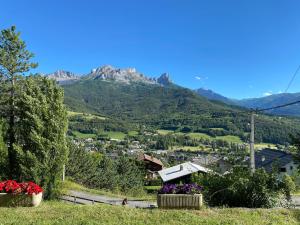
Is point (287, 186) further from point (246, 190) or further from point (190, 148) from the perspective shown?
point (190, 148)

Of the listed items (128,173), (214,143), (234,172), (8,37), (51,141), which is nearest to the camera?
(234,172)

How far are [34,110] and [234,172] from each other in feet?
29.5

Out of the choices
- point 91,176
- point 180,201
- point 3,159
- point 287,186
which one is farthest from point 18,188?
point 91,176

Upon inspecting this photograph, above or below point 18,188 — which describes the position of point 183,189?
above

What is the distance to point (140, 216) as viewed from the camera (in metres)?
9.74

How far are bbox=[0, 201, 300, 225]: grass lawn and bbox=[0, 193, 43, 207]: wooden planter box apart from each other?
1.97 feet

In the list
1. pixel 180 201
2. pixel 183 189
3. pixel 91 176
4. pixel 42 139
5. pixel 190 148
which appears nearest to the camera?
pixel 180 201

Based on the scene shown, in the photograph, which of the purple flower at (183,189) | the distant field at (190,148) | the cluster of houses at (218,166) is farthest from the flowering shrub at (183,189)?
the distant field at (190,148)

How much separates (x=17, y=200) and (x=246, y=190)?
7.23 metres

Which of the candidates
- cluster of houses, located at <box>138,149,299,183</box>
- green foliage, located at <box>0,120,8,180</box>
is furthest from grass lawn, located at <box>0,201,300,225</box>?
green foliage, located at <box>0,120,8,180</box>

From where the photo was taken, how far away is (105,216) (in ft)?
32.0

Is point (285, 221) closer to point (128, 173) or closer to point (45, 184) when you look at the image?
point (45, 184)

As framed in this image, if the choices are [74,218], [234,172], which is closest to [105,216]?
[74,218]

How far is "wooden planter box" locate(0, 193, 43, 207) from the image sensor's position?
1125 cm
